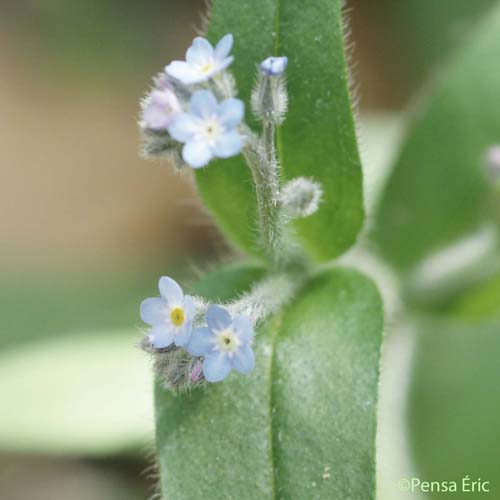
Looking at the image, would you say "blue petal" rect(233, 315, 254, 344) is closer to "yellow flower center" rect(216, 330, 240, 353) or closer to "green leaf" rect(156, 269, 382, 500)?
"yellow flower center" rect(216, 330, 240, 353)

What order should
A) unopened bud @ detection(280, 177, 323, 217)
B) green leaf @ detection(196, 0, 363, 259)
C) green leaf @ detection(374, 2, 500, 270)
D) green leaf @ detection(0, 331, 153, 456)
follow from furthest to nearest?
green leaf @ detection(0, 331, 153, 456), green leaf @ detection(374, 2, 500, 270), green leaf @ detection(196, 0, 363, 259), unopened bud @ detection(280, 177, 323, 217)

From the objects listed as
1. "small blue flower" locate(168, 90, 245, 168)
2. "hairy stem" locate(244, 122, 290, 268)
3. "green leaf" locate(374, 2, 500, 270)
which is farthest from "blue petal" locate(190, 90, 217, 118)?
"green leaf" locate(374, 2, 500, 270)

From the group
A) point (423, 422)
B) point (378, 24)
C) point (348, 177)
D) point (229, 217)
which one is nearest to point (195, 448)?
point (229, 217)

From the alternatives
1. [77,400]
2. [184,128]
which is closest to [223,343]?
[184,128]

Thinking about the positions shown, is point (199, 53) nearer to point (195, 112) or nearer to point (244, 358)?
point (195, 112)

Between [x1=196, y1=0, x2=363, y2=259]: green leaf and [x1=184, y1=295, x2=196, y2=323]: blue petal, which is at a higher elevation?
[x1=196, y1=0, x2=363, y2=259]: green leaf

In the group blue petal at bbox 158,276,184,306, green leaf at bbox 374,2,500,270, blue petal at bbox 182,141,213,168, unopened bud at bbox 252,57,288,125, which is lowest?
blue petal at bbox 158,276,184,306
